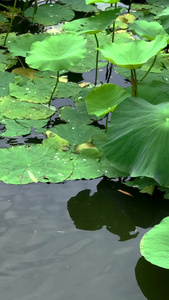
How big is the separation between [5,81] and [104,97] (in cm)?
73

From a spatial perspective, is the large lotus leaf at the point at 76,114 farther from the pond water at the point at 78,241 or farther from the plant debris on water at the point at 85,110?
the pond water at the point at 78,241

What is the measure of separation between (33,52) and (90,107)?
43cm

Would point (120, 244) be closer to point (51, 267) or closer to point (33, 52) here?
point (51, 267)

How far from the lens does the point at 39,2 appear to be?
3537mm

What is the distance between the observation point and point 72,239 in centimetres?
174

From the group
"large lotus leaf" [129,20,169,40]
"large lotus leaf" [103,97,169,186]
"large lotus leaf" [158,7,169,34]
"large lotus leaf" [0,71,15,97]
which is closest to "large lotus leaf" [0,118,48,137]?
"large lotus leaf" [0,71,15,97]

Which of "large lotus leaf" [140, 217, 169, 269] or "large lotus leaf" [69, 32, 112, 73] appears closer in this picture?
"large lotus leaf" [140, 217, 169, 269]

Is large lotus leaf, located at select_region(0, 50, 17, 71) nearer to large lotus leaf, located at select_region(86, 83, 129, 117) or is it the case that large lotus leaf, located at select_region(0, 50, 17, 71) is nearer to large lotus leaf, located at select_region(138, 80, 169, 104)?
large lotus leaf, located at select_region(86, 83, 129, 117)

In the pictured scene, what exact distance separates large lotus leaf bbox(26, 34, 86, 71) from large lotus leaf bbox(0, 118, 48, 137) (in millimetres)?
276

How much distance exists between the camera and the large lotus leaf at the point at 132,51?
1.96 meters

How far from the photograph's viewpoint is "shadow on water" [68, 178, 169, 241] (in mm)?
1811

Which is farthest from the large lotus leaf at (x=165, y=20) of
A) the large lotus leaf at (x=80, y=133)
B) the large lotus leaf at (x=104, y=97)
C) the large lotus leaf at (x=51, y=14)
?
the large lotus leaf at (x=51, y=14)

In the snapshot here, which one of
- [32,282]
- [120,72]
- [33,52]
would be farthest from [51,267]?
[120,72]

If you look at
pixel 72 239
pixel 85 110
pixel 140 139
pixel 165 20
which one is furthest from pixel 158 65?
pixel 72 239
